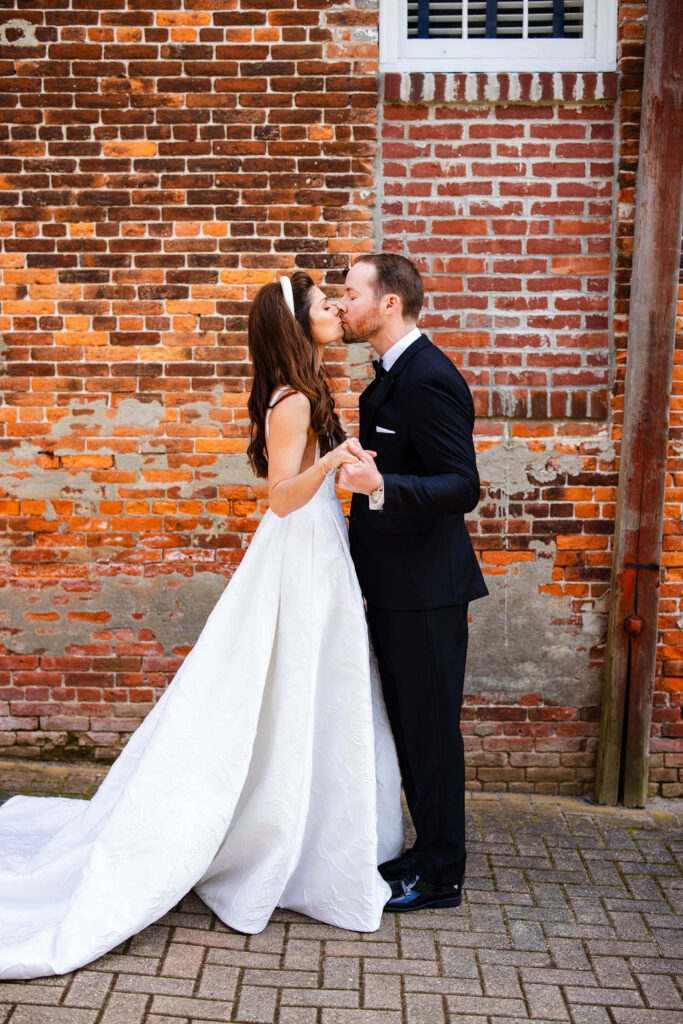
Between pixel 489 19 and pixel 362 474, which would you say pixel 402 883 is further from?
pixel 489 19

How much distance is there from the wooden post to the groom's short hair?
127 centimetres

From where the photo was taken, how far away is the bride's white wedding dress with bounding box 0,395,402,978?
10.3ft

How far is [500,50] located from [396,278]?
1.66 meters

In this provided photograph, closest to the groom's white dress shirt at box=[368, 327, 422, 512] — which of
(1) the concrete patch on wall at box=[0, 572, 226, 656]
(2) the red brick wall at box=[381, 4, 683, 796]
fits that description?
(2) the red brick wall at box=[381, 4, 683, 796]

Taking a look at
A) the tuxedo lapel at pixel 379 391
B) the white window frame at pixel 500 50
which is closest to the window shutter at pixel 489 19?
the white window frame at pixel 500 50

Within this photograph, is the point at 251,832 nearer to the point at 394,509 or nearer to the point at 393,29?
the point at 394,509

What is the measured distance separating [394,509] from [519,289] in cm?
165

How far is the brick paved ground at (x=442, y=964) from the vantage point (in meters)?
2.75

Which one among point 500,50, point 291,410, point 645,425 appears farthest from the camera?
point 500,50

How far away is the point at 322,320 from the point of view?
10.7 ft

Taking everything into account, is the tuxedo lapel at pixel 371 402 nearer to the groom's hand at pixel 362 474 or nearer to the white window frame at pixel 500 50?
the groom's hand at pixel 362 474

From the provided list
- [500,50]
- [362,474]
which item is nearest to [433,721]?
[362,474]

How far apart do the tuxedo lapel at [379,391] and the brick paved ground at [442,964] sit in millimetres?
1698

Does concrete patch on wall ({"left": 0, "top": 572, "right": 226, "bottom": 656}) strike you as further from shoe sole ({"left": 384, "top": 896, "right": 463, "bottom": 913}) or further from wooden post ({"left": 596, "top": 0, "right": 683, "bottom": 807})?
wooden post ({"left": 596, "top": 0, "right": 683, "bottom": 807})
